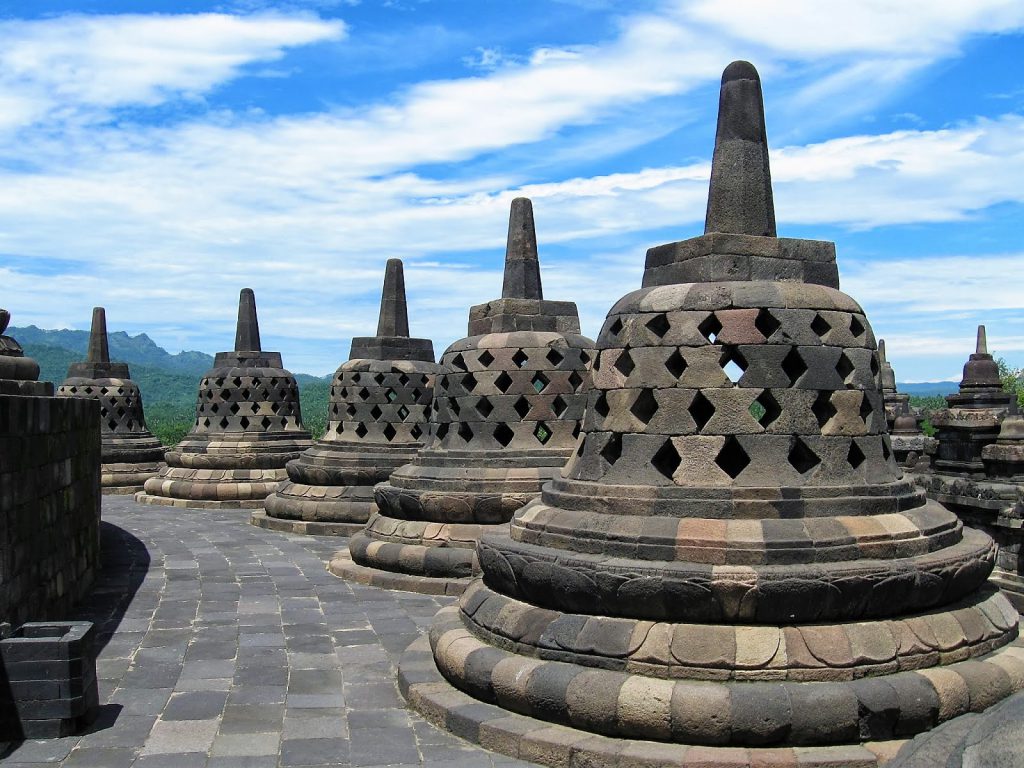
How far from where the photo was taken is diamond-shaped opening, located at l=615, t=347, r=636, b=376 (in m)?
5.53

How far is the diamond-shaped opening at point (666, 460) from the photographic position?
207 inches

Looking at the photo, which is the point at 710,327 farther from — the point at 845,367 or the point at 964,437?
the point at 964,437

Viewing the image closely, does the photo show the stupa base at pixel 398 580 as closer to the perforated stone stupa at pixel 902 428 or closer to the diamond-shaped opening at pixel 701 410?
the diamond-shaped opening at pixel 701 410

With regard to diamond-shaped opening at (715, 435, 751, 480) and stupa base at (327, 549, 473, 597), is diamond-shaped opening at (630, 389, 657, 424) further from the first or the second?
stupa base at (327, 549, 473, 597)

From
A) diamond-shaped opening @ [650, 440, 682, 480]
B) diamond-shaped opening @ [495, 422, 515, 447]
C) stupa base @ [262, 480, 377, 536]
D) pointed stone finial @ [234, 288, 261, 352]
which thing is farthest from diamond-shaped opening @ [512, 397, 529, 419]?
pointed stone finial @ [234, 288, 261, 352]

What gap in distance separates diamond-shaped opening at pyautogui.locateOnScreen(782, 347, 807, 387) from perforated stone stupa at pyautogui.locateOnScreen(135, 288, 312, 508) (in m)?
12.4

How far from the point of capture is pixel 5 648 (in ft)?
16.1

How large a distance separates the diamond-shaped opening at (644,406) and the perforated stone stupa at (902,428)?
10331 mm

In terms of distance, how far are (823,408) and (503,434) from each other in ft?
16.1

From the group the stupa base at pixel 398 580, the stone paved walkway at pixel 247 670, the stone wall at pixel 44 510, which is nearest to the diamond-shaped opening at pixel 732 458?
the stone paved walkway at pixel 247 670

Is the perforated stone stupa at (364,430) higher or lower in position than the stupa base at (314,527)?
higher

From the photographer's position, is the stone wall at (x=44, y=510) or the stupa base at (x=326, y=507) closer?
the stone wall at (x=44, y=510)

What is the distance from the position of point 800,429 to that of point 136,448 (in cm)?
1693

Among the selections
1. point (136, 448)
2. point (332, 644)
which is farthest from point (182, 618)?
point (136, 448)
